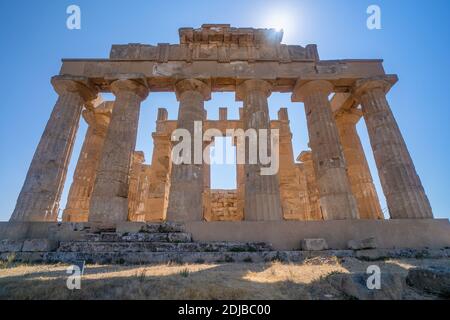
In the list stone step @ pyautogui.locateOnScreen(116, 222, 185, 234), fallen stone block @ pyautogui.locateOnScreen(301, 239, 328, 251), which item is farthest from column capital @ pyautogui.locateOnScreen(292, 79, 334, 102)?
stone step @ pyautogui.locateOnScreen(116, 222, 185, 234)

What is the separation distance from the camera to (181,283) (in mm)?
3834

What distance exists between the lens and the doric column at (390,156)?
9375mm

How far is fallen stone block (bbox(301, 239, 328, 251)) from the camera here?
766 cm

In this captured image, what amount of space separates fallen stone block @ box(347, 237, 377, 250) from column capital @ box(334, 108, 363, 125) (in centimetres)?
825

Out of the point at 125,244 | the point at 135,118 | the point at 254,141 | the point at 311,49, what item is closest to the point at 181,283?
the point at 125,244

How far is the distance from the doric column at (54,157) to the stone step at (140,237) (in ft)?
9.59

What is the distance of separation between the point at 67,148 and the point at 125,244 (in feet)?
19.9

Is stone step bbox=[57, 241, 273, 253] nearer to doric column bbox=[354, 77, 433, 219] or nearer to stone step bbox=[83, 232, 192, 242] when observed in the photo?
stone step bbox=[83, 232, 192, 242]

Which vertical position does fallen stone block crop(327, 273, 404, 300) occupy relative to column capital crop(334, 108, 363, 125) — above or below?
below

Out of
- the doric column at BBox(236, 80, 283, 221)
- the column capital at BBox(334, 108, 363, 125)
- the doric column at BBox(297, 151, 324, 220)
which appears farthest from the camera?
the doric column at BBox(297, 151, 324, 220)

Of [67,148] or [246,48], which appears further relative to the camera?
[246,48]

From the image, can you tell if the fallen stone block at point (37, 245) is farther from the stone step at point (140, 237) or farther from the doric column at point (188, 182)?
the doric column at point (188, 182)

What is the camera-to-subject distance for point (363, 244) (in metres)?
7.71
